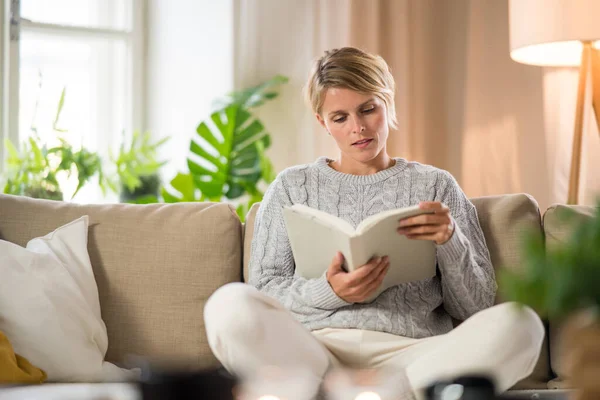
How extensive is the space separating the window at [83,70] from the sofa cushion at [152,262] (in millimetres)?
1790

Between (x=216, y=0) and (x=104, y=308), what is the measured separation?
226 centimetres

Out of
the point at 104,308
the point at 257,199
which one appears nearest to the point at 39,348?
the point at 104,308

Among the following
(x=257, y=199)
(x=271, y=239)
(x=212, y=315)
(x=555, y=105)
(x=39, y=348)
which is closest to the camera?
(x=212, y=315)

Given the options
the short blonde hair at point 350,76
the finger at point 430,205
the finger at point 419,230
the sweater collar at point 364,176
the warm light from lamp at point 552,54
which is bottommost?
the finger at point 419,230

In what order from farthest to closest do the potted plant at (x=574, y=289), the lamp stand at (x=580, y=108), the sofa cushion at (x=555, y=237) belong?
the lamp stand at (x=580, y=108) < the sofa cushion at (x=555, y=237) < the potted plant at (x=574, y=289)

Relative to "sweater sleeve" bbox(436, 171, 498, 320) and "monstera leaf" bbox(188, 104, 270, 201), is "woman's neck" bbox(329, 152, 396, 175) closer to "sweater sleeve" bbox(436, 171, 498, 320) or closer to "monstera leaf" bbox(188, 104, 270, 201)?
"sweater sleeve" bbox(436, 171, 498, 320)

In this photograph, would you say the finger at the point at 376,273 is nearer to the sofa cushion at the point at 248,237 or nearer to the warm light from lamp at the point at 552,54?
the sofa cushion at the point at 248,237

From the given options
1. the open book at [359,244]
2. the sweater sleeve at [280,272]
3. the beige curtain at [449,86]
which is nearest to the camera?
the open book at [359,244]

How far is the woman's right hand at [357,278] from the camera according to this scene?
170cm

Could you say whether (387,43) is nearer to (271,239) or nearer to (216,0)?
(216,0)

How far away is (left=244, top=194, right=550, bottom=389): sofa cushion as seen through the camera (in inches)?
79.7

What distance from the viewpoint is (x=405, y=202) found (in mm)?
2043

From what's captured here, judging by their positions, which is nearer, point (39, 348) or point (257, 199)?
point (39, 348)

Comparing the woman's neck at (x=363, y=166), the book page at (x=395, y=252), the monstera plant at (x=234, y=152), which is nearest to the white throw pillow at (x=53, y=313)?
the book page at (x=395, y=252)
